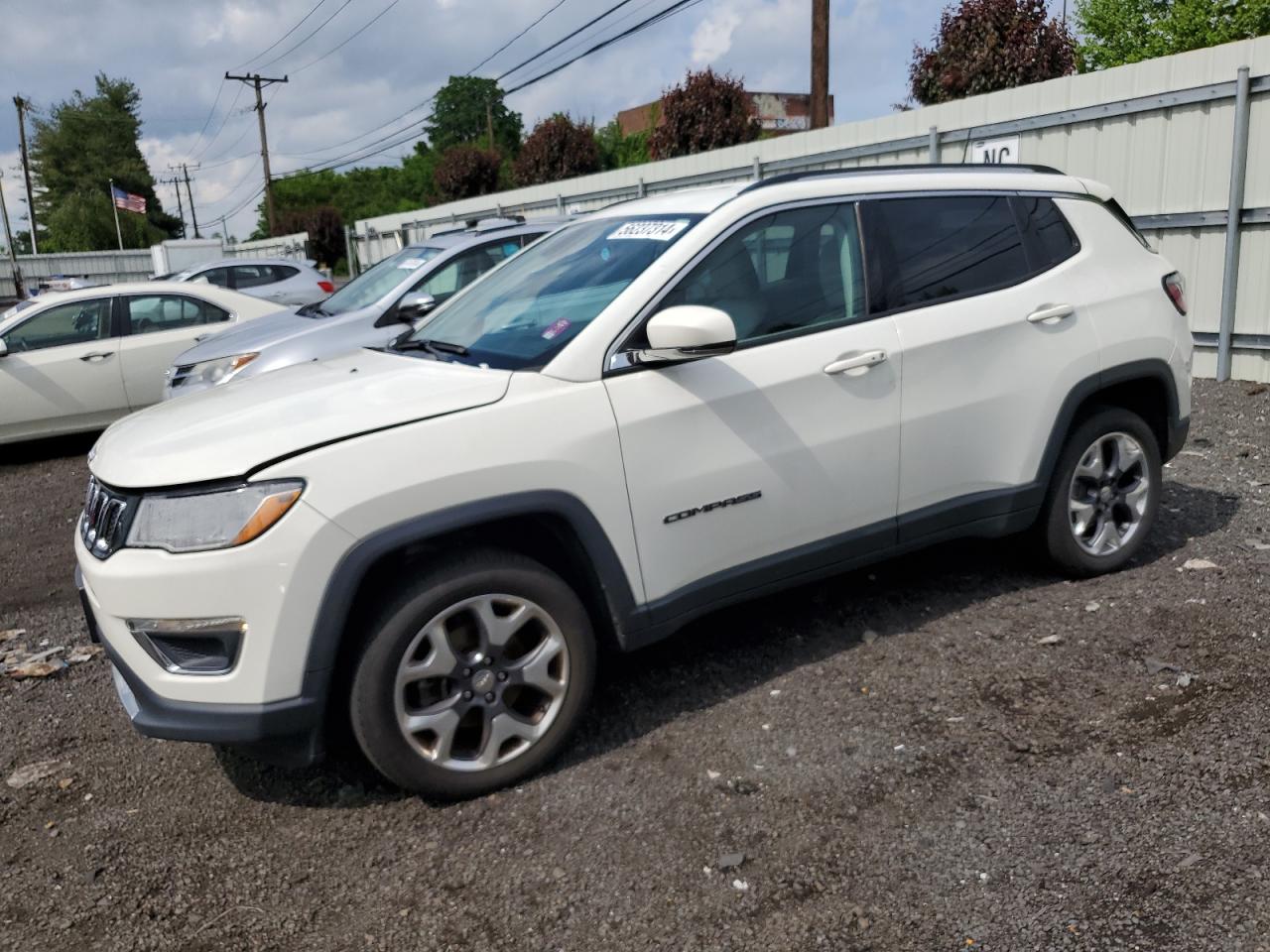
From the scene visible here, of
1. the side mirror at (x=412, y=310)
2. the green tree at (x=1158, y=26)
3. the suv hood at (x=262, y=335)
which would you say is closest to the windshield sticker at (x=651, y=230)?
the side mirror at (x=412, y=310)

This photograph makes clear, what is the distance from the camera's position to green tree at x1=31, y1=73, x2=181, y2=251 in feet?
255

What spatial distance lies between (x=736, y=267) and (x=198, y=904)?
8.54 feet

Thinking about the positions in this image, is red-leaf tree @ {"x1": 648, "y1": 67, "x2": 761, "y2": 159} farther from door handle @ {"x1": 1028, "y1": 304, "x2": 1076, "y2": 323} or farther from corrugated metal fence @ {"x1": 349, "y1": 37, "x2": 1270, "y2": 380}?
door handle @ {"x1": 1028, "y1": 304, "x2": 1076, "y2": 323}

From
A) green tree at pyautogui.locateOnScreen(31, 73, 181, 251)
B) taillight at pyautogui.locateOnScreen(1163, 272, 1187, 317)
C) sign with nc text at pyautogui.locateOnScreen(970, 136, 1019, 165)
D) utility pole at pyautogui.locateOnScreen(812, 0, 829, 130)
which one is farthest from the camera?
green tree at pyautogui.locateOnScreen(31, 73, 181, 251)

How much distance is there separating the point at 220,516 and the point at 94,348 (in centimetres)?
800

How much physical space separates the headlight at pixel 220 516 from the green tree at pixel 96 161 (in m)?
81.4

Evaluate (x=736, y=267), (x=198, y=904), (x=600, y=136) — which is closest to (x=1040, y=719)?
(x=736, y=267)

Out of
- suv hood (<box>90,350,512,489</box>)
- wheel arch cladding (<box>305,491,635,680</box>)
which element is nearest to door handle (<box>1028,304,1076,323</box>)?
wheel arch cladding (<box>305,491,635,680</box>)

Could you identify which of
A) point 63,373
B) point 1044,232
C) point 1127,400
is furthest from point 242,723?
point 63,373

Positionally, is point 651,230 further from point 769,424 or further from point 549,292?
point 769,424

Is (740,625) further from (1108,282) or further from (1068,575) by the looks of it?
(1108,282)

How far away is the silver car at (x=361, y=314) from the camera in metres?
7.70

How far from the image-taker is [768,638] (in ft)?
14.4

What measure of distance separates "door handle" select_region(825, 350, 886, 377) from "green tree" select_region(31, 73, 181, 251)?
8138 cm
